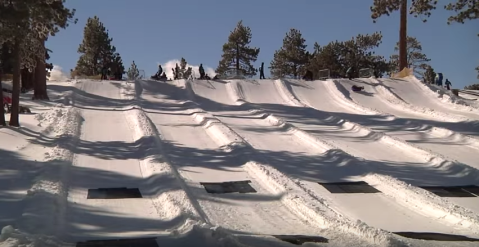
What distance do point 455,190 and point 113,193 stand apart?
7316 millimetres

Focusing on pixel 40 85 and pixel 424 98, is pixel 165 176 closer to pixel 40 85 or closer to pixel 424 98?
pixel 40 85

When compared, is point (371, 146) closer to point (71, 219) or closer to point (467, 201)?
point (467, 201)

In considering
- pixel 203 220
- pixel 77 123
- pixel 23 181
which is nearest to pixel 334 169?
pixel 203 220

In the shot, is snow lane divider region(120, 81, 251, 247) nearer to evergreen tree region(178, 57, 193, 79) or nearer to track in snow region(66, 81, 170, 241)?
track in snow region(66, 81, 170, 241)

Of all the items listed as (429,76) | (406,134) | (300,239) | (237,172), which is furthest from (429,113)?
(429,76)

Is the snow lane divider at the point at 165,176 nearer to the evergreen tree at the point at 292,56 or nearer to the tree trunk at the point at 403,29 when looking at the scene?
the tree trunk at the point at 403,29

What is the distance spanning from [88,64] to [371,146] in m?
54.0

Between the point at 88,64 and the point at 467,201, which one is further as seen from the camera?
the point at 88,64

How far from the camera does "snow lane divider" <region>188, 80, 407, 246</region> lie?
8.47m

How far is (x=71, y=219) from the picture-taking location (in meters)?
9.21

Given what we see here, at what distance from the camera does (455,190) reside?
1267cm

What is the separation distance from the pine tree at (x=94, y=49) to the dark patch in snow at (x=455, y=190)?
189 feet

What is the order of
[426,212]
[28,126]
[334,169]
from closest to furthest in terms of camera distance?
[426,212], [334,169], [28,126]

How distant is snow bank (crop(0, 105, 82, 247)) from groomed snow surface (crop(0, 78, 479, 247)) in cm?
3
